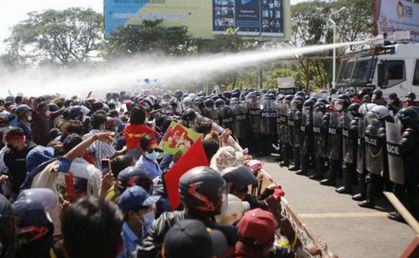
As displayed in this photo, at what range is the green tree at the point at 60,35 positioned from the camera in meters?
54.3

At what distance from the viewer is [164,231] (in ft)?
10.2

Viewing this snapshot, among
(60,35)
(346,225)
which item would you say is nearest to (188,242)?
(346,225)

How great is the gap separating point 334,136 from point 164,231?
7.85 meters

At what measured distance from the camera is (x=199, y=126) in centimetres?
726

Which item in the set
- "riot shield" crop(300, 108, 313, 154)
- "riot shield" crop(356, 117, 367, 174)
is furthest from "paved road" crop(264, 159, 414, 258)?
"riot shield" crop(300, 108, 313, 154)

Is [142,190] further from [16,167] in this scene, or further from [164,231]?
[16,167]

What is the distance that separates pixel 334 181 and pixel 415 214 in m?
2.90

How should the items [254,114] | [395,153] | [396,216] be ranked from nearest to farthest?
[395,153], [396,216], [254,114]

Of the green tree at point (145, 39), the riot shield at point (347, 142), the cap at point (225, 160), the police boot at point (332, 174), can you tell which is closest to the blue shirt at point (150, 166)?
the cap at point (225, 160)

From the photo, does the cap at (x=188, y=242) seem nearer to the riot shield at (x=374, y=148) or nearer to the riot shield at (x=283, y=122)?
the riot shield at (x=374, y=148)

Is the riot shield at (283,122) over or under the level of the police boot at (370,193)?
over

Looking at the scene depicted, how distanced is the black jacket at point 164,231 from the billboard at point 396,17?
101 feet

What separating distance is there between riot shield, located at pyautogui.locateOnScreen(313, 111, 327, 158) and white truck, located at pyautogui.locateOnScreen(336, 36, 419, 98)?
5.24 m

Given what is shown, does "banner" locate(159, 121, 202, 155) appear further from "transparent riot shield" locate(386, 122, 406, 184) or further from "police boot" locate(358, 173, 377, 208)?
"police boot" locate(358, 173, 377, 208)
